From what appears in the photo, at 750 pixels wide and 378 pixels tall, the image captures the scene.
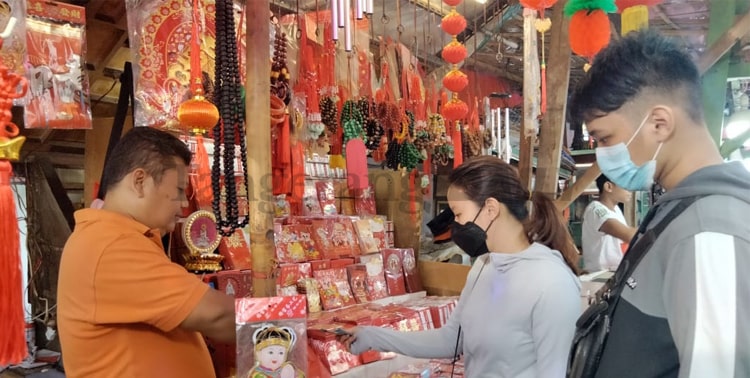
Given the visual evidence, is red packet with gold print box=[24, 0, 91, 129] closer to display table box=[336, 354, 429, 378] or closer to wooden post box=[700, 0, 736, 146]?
display table box=[336, 354, 429, 378]

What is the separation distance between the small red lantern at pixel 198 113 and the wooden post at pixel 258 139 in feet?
0.48

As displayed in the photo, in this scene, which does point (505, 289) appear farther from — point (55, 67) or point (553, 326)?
point (55, 67)

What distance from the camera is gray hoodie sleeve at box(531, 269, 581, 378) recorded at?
1.30 meters

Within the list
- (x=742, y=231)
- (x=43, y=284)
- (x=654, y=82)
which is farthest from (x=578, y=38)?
(x=43, y=284)

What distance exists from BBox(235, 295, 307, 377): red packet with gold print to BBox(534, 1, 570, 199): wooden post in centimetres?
143

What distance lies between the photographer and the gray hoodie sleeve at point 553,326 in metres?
1.30

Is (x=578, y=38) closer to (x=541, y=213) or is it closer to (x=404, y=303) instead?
(x=541, y=213)

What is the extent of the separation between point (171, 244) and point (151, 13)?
89 centimetres

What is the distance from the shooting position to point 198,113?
1.47m

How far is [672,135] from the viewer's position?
86 centimetres

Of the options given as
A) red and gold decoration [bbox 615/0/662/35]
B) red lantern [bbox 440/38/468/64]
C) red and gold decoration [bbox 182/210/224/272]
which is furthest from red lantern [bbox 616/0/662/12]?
red and gold decoration [bbox 182/210/224/272]

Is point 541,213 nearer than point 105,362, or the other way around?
point 105,362

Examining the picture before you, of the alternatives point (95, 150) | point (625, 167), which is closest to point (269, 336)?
point (625, 167)

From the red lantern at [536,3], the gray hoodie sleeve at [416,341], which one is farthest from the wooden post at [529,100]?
the gray hoodie sleeve at [416,341]
